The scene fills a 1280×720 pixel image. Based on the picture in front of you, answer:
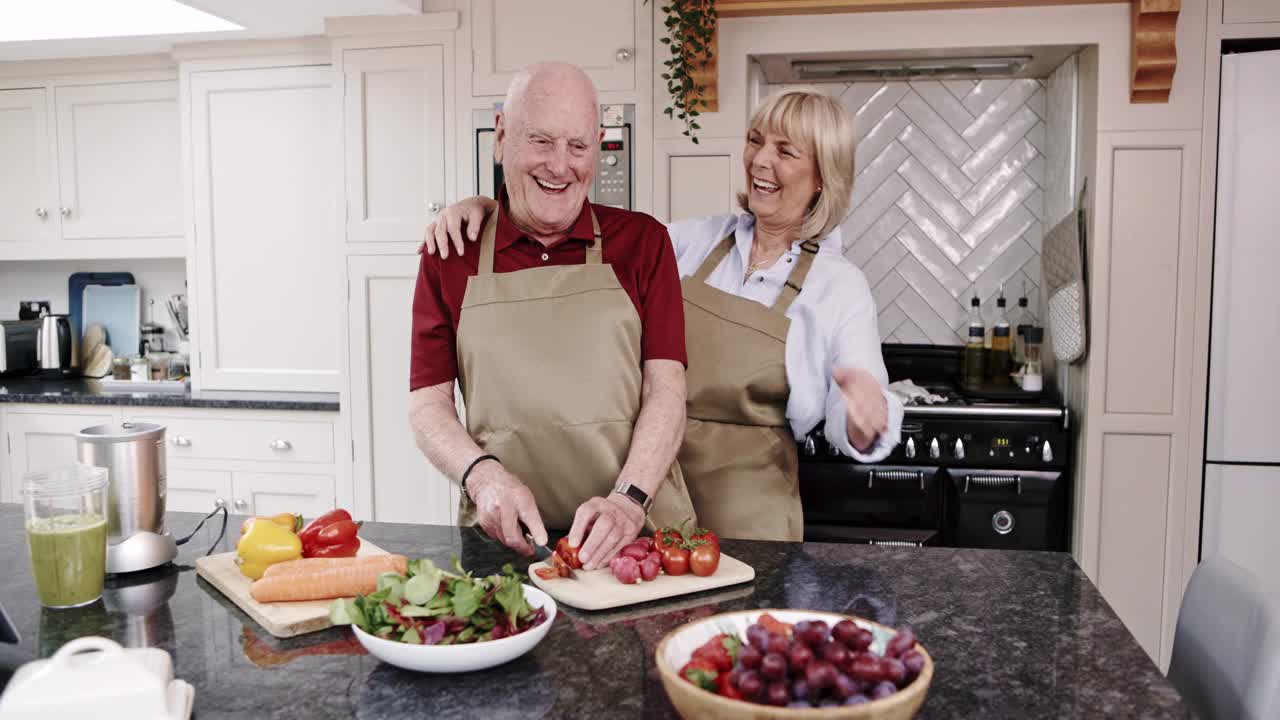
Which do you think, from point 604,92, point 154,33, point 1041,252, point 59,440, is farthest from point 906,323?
point 59,440

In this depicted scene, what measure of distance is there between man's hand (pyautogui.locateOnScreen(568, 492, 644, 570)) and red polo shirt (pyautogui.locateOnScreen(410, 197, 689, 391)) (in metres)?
0.40

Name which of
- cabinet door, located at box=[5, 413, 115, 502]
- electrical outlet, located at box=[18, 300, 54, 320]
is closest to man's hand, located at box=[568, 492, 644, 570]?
cabinet door, located at box=[5, 413, 115, 502]

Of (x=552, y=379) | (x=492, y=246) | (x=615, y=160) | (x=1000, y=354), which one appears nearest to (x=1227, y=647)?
(x=552, y=379)

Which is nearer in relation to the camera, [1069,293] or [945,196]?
[1069,293]

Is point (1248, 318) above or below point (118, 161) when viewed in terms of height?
below

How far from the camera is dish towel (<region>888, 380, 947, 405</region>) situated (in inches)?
119

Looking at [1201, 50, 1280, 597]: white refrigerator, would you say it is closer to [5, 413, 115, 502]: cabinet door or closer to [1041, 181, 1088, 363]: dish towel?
[1041, 181, 1088, 363]: dish towel

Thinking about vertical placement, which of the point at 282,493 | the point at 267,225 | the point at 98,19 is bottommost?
the point at 282,493

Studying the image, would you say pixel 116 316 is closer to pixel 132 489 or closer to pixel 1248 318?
pixel 132 489

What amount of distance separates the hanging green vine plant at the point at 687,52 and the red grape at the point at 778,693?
2.23 meters

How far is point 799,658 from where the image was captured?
3.05 feet

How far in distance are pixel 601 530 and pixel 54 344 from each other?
→ 11.1 feet

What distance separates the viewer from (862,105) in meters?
3.54

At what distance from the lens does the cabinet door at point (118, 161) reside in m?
3.83
